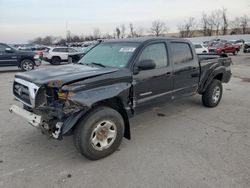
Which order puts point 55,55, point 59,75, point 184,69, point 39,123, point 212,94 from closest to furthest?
point 39,123
point 59,75
point 184,69
point 212,94
point 55,55

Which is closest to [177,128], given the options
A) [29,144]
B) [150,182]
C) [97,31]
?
[150,182]

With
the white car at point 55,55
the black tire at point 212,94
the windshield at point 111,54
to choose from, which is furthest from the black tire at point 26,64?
the black tire at point 212,94

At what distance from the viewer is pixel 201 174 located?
3.21 metres

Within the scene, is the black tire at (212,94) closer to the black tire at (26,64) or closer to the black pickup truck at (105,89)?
the black pickup truck at (105,89)

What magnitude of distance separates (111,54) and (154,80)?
963mm

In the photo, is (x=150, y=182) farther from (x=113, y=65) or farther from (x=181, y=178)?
(x=113, y=65)

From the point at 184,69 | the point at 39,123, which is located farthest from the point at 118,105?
the point at 184,69

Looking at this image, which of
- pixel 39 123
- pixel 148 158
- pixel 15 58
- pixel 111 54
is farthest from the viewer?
pixel 15 58

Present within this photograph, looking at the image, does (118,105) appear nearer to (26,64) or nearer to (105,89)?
(105,89)

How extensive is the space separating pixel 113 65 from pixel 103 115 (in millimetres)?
1062

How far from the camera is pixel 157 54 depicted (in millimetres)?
4578

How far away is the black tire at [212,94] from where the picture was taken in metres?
6.06

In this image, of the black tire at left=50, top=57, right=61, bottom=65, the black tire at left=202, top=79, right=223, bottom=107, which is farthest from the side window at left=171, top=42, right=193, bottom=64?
the black tire at left=50, top=57, right=61, bottom=65

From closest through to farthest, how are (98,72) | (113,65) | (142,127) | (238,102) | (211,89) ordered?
(98,72), (113,65), (142,127), (211,89), (238,102)
